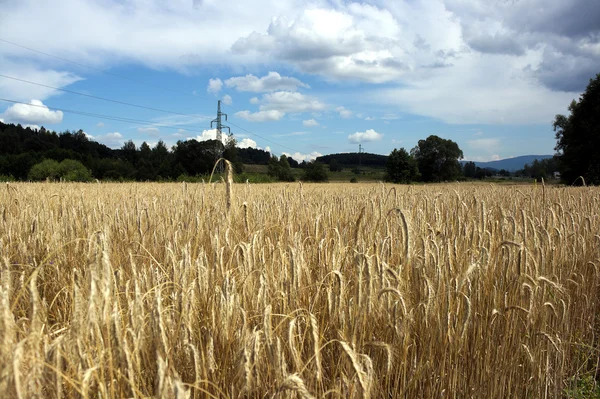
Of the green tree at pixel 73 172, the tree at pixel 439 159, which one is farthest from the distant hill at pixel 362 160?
the green tree at pixel 73 172

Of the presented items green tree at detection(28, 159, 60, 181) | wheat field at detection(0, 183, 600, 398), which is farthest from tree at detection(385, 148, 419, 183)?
wheat field at detection(0, 183, 600, 398)

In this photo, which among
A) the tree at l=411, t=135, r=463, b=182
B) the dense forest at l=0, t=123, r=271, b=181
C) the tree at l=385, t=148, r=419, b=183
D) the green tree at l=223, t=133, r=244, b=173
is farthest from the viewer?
the tree at l=411, t=135, r=463, b=182

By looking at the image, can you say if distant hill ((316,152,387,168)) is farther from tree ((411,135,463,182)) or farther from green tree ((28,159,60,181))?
green tree ((28,159,60,181))

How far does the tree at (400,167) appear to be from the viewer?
221 ft

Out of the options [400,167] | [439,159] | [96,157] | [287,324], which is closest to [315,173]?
[400,167]

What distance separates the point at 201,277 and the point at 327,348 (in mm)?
794

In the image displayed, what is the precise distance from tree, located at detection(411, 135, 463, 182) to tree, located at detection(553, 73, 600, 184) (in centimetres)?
3677

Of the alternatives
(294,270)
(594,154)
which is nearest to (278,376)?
(294,270)

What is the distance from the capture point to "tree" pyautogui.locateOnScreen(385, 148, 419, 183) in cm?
6733

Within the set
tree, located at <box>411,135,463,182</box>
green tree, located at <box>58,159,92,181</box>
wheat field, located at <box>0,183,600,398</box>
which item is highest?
tree, located at <box>411,135,463,182</box>

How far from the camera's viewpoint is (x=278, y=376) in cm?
129

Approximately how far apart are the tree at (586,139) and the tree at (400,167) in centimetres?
2939

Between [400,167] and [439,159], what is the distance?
1362 centimetres

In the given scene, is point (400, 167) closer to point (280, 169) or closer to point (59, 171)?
point (280, 169)
